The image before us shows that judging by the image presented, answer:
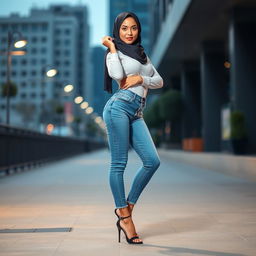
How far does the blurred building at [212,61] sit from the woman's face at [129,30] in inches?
652

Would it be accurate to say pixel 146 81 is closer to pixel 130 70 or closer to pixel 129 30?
pixel 130 70

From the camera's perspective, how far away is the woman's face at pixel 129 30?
470cm

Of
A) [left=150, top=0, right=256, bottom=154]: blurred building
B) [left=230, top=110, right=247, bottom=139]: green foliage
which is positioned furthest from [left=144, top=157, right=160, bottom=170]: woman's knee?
[left=150, top=0, right=256, bottom=154]: blurred building

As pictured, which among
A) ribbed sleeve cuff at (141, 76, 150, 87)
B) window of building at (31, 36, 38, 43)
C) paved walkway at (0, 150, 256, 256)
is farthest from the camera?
window of building at (31, 36, 38, 43)

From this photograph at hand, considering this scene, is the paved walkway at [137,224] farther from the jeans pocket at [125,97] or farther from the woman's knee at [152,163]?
the jeans pocket at [125,97]

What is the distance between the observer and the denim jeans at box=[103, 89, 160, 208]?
4.58 meters

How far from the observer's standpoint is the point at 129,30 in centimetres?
469

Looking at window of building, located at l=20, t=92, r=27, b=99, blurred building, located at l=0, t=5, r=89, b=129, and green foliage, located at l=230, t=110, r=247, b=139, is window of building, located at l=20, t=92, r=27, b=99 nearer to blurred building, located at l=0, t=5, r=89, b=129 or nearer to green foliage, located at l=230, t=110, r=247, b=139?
blurred building, located at l=0, t=5, r=89, b=129

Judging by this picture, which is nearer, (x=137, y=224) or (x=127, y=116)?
(x=127, y=116)

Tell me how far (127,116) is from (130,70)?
1.32ft

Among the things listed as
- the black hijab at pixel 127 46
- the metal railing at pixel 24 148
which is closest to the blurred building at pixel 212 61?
the metal railing at pixel 24 148

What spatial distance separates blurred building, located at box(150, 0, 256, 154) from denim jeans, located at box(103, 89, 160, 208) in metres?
16.8

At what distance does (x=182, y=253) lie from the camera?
4.07 m

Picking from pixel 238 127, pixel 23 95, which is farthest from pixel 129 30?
pixel 23 95
